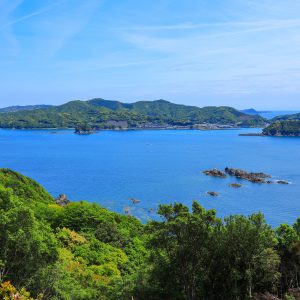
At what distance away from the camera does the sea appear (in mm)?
66812

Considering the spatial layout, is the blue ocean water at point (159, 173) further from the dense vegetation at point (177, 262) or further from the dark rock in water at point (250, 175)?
the dense vegetation at point (177, 262)

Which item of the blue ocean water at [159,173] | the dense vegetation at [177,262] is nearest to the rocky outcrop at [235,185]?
the blue ocean water at [159,173]

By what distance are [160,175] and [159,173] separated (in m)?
2.65

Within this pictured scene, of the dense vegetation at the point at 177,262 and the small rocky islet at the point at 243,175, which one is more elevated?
the dense vegetation at the point at 177,262

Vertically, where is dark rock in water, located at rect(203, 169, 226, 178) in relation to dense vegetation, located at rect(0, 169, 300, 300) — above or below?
below

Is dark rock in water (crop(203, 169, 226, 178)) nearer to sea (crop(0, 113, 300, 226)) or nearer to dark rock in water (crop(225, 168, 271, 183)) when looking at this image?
sea (crop(0, 113, 300, 226))

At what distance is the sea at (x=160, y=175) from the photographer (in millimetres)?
66812

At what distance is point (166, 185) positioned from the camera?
82875 mm

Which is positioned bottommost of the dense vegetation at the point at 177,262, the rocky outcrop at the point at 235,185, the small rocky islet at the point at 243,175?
the rocky outcrop at the point at 235,185

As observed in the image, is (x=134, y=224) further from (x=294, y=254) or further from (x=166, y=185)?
(x=166, y=185)

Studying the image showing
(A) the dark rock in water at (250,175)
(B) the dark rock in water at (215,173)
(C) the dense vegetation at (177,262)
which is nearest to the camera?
(C) the dense vegetation at (177,262)

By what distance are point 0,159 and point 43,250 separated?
114m

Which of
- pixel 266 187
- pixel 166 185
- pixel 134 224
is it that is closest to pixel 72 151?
pixel 166 185

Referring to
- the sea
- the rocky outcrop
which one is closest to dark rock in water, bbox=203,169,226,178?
the sea
